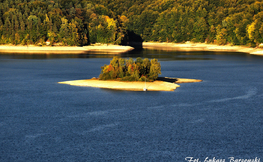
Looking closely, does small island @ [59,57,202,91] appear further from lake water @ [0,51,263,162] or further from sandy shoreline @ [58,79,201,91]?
lake water @ [0,51,263,162]

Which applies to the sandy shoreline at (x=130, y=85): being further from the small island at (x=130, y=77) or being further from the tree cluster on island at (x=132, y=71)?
the tree cluster on island at (x=132, y=71)

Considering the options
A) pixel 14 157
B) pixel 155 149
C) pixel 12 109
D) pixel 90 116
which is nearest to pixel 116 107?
pixel 90 116

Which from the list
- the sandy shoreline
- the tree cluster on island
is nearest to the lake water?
the sandy shoreline

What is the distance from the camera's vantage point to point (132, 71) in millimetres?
85688

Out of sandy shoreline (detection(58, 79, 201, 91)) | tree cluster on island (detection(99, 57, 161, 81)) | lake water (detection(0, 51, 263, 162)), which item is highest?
tree cluster on island (detection(99, 57, 161, 81))

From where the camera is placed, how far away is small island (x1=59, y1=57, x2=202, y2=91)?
8056cm

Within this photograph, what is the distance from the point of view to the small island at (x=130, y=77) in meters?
80.6

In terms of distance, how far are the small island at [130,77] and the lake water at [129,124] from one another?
392 centimetres

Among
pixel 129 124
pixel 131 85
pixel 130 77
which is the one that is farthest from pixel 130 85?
pixel 129 124

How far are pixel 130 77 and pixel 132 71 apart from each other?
2.01 m

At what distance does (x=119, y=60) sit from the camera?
88500 millimetres

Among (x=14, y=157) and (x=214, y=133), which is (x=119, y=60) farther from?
(x=14, y=157)

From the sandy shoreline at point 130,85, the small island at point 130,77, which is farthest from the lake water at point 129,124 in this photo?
the small island at point 130,77

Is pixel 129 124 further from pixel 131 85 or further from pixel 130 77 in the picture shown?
A: pixel 130 77
